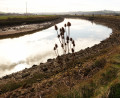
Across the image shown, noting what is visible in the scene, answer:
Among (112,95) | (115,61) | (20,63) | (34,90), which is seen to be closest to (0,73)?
(20,63)

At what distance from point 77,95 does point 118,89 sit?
1590mm

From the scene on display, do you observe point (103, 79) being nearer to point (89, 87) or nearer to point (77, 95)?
point (89, 87)

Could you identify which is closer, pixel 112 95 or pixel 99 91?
pixel 112 95

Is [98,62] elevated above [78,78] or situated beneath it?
elevated above

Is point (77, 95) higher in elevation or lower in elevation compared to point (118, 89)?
lower

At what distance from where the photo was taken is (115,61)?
919 centimetres

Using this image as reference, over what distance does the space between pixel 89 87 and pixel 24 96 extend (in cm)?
406

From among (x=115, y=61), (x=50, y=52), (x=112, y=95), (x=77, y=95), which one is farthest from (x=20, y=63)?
(x=112, y=95)

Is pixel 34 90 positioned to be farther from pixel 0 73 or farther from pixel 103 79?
pixel 0 73

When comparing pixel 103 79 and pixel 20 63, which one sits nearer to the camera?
pixel 103 79

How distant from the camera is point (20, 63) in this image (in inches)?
727

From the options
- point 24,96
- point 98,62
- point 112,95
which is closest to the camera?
point 112,95

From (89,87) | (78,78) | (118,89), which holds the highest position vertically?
(118,89)

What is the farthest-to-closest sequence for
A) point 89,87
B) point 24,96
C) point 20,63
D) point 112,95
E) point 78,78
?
point 20,63 < point 78,78 < point 24,96 < point 89,87 < point 112,95
